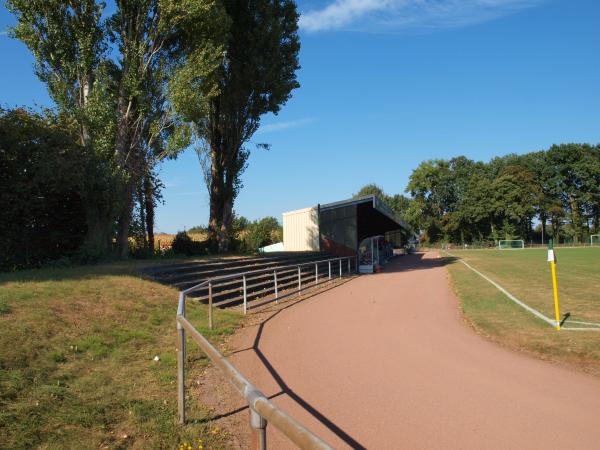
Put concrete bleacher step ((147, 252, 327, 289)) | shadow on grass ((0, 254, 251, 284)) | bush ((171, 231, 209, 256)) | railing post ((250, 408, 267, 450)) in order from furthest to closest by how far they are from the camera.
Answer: bush ((171, 231, 209, 256)) < concrete bleacher step ((147, 252, 327, 289)) < shadow on grass ((0, 254, 251, 284)) < railing post ((250, 408, 267, 450))

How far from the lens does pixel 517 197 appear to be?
8200 cm

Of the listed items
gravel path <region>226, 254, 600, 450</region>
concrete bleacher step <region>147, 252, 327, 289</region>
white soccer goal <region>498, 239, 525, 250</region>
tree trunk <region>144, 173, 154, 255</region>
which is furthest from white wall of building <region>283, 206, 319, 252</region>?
white soccer goal <region>498, 239, 525, 250</region>

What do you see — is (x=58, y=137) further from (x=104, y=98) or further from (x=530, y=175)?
(x=530, y=175)

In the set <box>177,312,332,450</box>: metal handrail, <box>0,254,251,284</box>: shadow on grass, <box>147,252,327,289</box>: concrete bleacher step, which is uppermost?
<box>0,254,251,284</box>: shadow on grass

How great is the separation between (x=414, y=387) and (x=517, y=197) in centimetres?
8530

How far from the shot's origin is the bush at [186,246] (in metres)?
22.1

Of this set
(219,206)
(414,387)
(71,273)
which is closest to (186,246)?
(219,206)

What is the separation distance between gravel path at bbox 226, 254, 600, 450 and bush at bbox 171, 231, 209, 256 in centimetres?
1283

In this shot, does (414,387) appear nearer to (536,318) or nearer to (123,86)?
(536,318)

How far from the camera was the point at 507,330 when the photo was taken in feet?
29.7

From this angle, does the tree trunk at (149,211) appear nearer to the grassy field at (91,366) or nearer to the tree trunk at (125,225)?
the tree trunk at (125,225)

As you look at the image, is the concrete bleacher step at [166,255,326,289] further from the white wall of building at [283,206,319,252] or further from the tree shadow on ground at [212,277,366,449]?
the white wall of building at [283,206,319,252]

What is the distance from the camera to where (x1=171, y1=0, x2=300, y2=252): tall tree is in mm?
22766

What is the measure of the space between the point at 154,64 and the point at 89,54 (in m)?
2.46
